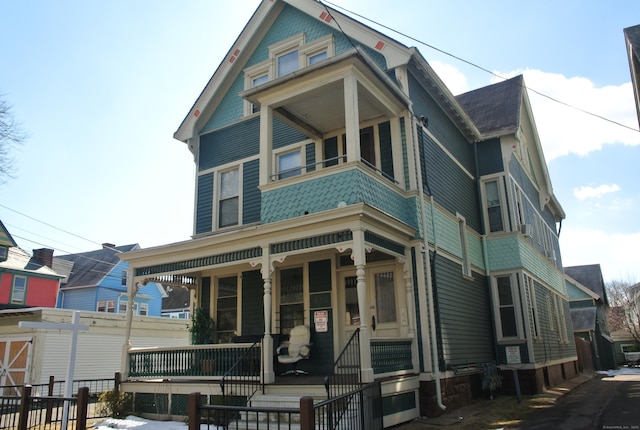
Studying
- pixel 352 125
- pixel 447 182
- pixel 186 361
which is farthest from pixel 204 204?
pixel 447 182

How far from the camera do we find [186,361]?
39.8 feet

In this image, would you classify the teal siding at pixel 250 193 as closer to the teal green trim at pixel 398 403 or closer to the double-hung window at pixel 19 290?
the teal green trim at pixel 398 403

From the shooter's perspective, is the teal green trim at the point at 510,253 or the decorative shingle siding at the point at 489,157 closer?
the teal green trim at the point at 510,253

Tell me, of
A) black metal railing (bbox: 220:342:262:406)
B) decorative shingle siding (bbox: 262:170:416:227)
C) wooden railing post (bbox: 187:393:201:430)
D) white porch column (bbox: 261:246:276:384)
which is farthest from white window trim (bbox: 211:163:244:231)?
wooden railing post (bbox: 187:393:201:430)

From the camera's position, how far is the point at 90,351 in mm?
21953

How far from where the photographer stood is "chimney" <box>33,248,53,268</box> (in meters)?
35.0

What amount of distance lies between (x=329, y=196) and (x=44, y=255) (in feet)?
102

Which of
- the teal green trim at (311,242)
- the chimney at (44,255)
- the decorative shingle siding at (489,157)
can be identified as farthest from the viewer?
the chimney at (44,255)

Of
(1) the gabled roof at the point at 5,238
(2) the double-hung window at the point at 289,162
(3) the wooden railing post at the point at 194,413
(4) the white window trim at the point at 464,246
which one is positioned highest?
(1) the gabled roof at the point at 5,238

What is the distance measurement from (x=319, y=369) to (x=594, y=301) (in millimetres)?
33331

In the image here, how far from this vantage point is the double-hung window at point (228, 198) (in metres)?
15.4

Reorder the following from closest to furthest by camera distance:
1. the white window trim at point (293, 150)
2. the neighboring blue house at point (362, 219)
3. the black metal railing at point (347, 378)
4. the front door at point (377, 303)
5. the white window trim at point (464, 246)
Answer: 1. the black metal railing at point (347, 378)
2. the neighboring blue house at point (362, 219)
3. the front door at point (377, 303)
4. the white window trim at point (293, 150)
5. the white window trim at point (464, 246)

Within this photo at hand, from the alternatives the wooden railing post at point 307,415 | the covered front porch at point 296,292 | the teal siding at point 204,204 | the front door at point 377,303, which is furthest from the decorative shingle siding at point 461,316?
the teal siding at point 204,204

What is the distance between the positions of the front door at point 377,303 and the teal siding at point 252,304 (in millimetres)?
2556
